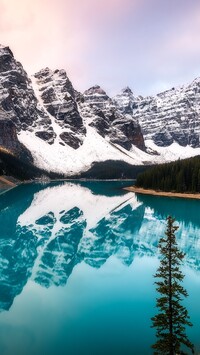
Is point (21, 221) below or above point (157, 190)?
below

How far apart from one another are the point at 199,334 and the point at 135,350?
19.3 ft

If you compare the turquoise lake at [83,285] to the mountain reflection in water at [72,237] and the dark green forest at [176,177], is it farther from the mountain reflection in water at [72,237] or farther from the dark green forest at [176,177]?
the dark green forest at [176,177]

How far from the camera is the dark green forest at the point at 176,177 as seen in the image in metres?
148

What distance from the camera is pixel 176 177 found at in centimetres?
15400

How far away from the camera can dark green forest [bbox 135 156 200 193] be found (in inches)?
5842

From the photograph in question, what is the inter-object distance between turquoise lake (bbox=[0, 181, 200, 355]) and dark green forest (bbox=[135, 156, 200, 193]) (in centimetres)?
6120

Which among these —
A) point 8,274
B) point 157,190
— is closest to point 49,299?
point 8,274

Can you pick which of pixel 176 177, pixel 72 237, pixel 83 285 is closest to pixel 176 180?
pixel 176 177

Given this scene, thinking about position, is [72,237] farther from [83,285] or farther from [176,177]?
[176,177]

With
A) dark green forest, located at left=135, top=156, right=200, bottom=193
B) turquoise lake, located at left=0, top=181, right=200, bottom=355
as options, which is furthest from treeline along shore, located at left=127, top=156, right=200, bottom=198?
turquoise lake, located at left=0, top=181, right=200, bottom=355

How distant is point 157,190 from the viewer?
164m

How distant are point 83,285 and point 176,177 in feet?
389

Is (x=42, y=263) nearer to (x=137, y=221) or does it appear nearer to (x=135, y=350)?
(x=135, y=350)

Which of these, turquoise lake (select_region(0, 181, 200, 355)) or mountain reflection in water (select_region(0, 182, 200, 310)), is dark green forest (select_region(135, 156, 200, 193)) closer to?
mountain reflection in water (select_region(0, 182, 200, 310))
